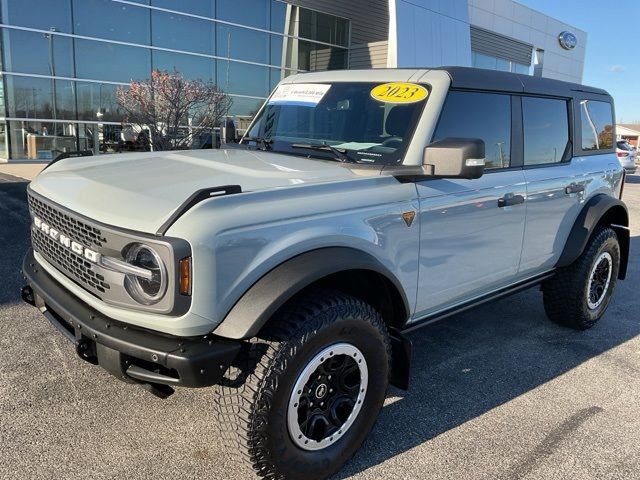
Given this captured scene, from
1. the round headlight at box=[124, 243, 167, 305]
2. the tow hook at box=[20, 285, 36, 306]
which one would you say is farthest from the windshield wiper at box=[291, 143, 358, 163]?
the tow hook at box=[20, 285, 36, 306]

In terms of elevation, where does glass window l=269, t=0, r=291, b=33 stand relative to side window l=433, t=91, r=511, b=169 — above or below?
above

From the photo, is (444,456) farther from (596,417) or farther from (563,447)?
(596,417)

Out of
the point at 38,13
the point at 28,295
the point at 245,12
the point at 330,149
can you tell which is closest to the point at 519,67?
the point at 245,12

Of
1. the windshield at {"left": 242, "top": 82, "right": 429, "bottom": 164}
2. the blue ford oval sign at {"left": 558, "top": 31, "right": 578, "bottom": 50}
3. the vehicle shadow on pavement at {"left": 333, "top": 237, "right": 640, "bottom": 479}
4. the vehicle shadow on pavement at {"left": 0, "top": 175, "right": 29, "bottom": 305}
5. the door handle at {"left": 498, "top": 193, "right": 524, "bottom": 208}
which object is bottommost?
the vehicle shadow on pavement at {"left": 333, "top": 237, "right": 640, "bottom": 479}

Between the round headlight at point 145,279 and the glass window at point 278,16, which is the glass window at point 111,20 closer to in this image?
the glass window at point 278,16

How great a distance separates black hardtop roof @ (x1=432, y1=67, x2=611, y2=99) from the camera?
130 inches

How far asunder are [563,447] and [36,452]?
107 inches

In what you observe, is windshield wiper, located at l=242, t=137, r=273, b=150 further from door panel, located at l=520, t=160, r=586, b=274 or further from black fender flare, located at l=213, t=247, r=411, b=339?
door panel, located at l=520, t=160, r=586, b=274

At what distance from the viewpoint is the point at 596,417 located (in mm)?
3287

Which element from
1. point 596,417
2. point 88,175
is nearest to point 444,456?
point 596,417

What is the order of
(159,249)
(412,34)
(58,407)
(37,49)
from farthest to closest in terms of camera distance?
(412,34) < (37,49) < (58,407) < (159,249)

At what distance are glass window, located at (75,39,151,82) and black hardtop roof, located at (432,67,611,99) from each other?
14200 mm

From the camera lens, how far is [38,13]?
14727mm

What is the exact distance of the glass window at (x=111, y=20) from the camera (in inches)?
594
